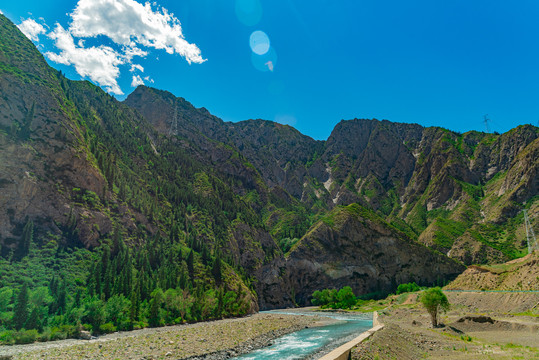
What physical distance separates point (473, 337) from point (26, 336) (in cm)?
7251

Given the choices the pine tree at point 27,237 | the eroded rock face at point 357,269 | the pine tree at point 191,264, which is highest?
the pine tree at point 27,237

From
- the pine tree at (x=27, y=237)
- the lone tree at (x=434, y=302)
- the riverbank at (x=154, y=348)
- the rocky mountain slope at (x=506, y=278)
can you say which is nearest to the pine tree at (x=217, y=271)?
the riverbank at (x=154, y=348)

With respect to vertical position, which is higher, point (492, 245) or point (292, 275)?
point (492, 245)

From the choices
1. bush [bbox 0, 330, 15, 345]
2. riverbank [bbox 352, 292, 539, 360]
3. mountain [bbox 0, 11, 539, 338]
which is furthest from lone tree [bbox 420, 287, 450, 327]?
bush [bbox 0, 330, 15, 345]

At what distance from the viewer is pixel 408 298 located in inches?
5217

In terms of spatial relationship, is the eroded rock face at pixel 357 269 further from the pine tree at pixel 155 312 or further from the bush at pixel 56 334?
the bush at pixel 56 334

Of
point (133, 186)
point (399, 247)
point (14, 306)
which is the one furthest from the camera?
point (399, 247)

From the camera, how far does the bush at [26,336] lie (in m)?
47.9

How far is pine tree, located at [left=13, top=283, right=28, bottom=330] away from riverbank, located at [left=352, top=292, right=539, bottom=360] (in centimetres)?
6069

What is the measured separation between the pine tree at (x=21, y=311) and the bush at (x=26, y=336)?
3.71 m

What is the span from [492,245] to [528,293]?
5563 inches

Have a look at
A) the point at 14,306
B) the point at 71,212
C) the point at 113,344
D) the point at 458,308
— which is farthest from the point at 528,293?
the point at 71,212

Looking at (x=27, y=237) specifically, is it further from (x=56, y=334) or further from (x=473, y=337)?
(x=473, y=337)

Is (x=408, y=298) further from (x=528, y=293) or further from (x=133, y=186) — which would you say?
(x=133, y=186)
